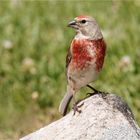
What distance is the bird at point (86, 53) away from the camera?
19.6ft

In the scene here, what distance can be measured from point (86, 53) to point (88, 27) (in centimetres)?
21

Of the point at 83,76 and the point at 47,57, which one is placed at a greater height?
the point at 83,76

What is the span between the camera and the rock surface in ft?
18.2

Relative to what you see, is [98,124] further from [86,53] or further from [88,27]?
[88,27]

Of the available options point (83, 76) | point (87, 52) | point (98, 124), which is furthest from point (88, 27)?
point (98, 124)

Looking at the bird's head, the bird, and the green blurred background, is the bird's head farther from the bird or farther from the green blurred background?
the green blurred background

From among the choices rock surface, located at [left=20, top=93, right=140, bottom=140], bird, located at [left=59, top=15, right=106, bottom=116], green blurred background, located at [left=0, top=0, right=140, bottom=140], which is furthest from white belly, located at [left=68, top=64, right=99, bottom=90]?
green blurred background, located at [left=0, top=0, right=140, bottom=140]

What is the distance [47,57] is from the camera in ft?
29.1

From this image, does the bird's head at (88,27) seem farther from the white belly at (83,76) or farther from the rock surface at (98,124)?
the rock surface at (98,124)

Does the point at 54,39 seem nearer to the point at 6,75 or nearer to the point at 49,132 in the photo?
the point at 6,75

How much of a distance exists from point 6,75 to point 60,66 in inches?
23.5

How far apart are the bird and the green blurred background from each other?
1.91 metres

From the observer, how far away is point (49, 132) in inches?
227

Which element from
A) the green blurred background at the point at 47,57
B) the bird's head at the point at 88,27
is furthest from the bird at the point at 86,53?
the green blurred background at the point at 47,57
